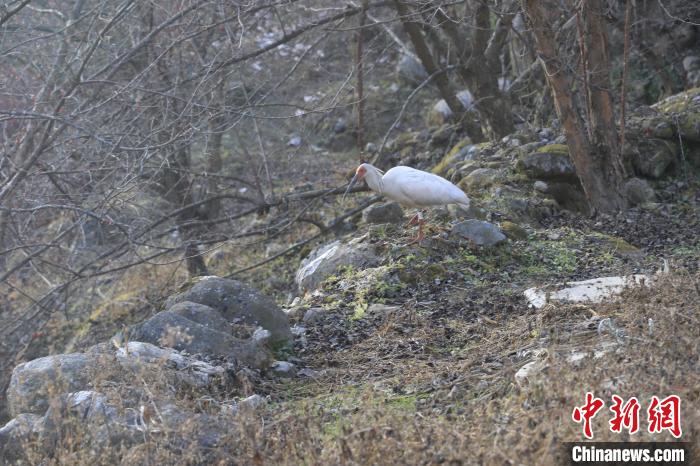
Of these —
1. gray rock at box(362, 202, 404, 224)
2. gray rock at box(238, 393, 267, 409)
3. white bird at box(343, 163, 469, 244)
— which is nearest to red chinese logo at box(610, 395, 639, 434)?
gray rock at box(238, 393, 267, 409)

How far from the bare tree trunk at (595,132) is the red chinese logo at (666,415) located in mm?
4889

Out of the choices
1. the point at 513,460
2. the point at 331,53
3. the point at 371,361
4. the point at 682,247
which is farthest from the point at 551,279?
the point at 331,53

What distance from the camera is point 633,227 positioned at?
26.2 ft

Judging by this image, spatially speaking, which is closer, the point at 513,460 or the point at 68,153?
the point at 513,460

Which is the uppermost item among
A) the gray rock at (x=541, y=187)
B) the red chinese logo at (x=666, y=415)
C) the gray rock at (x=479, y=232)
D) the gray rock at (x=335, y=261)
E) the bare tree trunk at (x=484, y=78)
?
the bare tree trunk at (x=484, y=78)

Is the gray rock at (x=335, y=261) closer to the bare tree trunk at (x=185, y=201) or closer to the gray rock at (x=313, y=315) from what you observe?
the gray rock at (x=313, y=315)

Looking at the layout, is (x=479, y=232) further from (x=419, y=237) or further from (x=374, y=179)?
(x=374, y=179)

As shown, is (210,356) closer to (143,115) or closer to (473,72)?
(143,115)

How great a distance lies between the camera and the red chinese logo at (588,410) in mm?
3492

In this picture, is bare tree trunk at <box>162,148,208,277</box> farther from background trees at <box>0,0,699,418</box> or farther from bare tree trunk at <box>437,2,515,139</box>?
bare tree trunk at <box>437,2,515,139</box>

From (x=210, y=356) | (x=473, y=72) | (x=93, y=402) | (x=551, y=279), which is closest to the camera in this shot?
(x=93, y=402)

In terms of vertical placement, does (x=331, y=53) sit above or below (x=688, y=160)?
above

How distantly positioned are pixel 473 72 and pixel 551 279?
14.3 feet

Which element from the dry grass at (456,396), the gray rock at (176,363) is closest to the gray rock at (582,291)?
the dry grass at (456,396)
